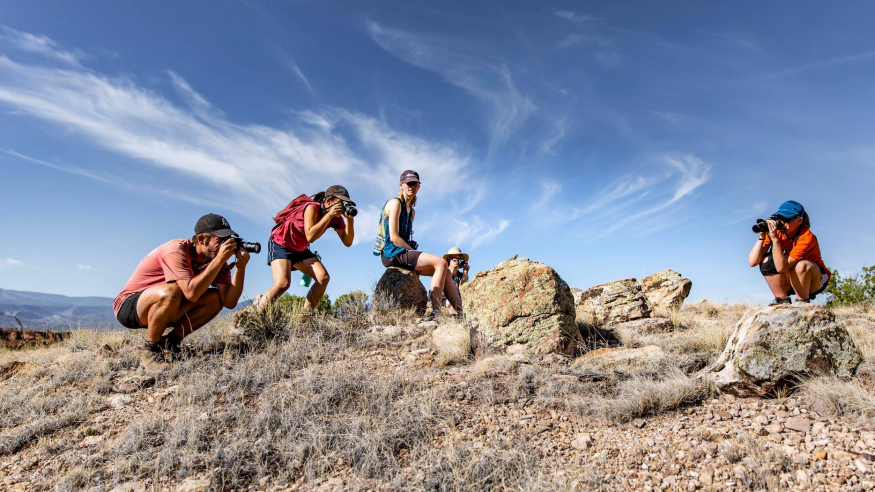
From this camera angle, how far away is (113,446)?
342cm

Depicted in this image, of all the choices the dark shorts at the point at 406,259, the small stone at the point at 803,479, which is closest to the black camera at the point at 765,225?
the small stone at the point at 803,479

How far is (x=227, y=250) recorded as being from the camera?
4648mm

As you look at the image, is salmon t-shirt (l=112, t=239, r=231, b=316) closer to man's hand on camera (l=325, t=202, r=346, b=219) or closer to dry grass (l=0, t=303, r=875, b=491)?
dry grass (l=0, t=303, r=875, b=491)

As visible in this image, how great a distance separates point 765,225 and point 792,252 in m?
0.46

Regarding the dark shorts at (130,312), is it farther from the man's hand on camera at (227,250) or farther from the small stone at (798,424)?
the small stone at (798,424)

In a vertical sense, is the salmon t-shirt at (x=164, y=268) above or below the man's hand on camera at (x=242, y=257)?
below

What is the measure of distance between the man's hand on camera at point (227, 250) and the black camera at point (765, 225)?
6.03m

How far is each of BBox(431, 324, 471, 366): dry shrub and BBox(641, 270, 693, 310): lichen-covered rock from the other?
4253 millimetres

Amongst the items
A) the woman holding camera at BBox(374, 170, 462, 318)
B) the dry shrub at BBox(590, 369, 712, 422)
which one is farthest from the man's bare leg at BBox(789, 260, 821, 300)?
the woman holding camera at BBox(374, 170, 462, 318)

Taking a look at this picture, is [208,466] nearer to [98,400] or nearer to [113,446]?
[113,446]

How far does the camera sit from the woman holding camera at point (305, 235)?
577 centimetres

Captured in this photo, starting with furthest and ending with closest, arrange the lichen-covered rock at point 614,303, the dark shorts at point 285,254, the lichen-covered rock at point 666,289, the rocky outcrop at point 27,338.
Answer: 1. the lichen-covered rock at point 666,289
2. the rocky outcrop at point 27,338
3. the lichen-covered rock at point 614,303
4. the dark shorts at point 285,254

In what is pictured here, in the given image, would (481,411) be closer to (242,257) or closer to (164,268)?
(242,257)

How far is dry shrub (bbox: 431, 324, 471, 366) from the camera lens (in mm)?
4809
